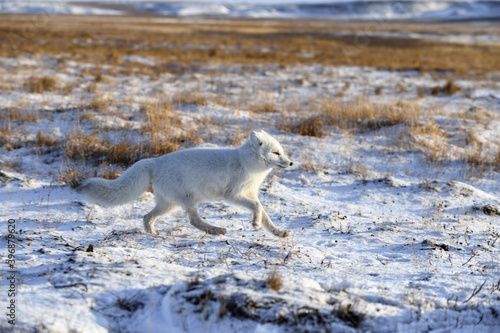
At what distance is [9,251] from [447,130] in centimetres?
1015

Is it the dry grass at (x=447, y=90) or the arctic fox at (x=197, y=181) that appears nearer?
the arctic fox at (x=197, y=181)

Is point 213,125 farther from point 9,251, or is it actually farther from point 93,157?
point 9,251

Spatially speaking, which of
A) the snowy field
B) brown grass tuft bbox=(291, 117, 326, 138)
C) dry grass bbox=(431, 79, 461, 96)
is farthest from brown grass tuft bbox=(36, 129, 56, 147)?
dry grass bbox=(431, 79, 461, 96)

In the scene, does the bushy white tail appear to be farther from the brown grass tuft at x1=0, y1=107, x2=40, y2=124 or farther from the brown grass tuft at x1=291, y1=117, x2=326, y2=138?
the brown grass tuft at x1=0, y1=107, x2=40, y2=124

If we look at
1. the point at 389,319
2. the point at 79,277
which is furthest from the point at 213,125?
the point at 389,319

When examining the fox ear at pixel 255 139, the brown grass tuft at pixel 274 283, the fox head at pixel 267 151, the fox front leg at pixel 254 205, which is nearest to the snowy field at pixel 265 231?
the brown grass tuft at pixel 274 283

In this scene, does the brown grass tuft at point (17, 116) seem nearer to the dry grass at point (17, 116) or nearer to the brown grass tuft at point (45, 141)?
the dry grass at point (17, 116)

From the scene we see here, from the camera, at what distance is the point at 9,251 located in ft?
13.6

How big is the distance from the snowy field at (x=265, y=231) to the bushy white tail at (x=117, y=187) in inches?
20.6

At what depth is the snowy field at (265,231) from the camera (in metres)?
3.43

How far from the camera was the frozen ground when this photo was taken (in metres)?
3.39

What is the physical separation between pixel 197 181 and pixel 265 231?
1.34m

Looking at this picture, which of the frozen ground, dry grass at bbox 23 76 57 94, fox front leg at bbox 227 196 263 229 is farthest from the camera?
dry grass at bbox 23 76 57 94

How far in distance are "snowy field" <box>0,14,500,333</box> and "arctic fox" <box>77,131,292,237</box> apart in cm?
40
